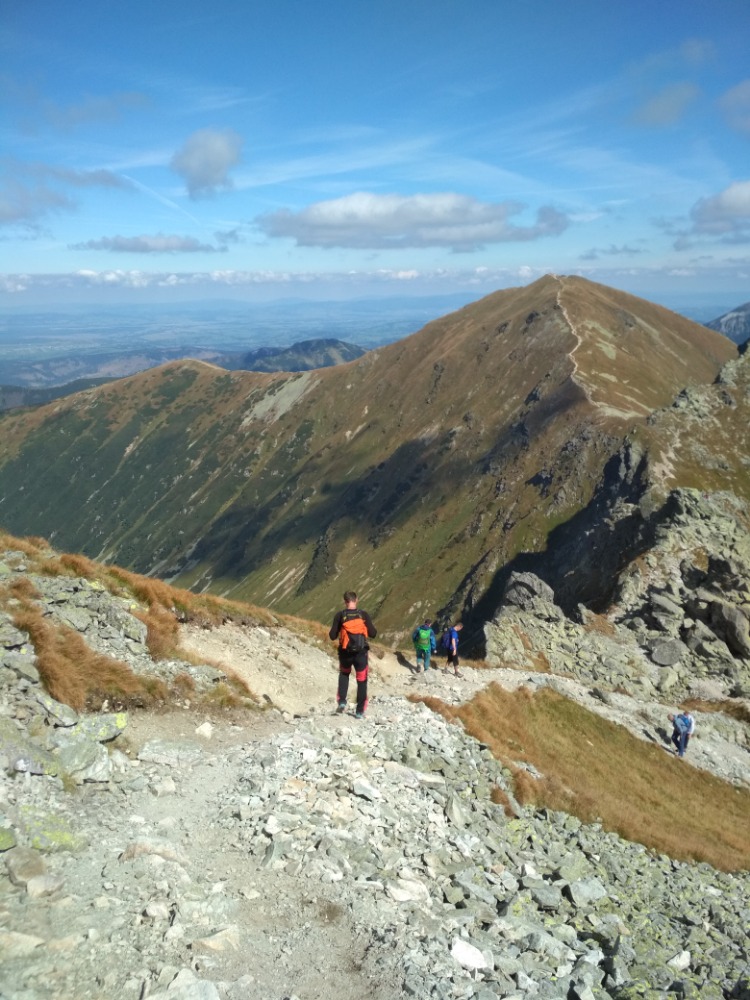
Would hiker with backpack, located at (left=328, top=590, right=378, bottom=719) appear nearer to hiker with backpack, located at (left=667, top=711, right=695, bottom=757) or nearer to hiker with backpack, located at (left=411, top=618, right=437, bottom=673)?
hiker with backpack, located at (left=411, top=618, right=437, bottom=673)

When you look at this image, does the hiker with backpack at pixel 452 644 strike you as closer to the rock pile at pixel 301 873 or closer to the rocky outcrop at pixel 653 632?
the rocky outcrop at pixel 653 632

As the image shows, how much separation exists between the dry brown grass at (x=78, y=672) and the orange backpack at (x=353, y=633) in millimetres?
5680

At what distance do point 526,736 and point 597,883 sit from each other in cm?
1031

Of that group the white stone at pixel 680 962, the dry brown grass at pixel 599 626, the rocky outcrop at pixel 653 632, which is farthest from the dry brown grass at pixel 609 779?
the dry brown grass at pixel 599 626

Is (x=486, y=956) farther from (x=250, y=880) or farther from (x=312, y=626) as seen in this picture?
(x=312, y=626)

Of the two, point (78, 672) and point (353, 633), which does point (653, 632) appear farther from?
point (78, 672)

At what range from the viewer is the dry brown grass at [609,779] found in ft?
69.3

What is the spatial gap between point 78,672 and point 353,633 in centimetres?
793

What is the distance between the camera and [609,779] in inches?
1059

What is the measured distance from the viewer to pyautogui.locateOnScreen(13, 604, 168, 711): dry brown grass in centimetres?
1609

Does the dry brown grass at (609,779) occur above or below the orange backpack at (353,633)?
below

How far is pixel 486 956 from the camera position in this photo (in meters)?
10.9

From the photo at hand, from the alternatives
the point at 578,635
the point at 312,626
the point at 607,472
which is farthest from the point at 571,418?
the point at 312,626

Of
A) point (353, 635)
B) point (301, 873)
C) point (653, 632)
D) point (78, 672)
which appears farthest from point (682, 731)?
point (78, 672)
